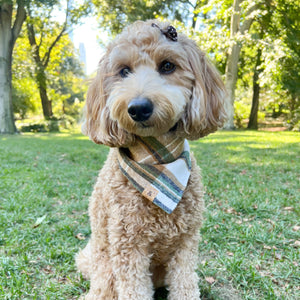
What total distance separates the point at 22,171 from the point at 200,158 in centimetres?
411

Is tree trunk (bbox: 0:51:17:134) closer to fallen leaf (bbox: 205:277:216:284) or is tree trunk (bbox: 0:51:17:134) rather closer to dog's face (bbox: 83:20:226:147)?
dog's face (bbox: 83:20:226:147)

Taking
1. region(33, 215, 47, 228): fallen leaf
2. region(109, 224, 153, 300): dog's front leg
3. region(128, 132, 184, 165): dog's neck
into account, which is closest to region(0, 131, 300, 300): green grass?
region(33, 215, 47, 228): fallen leaf

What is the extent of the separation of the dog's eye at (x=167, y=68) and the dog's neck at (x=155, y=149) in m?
0.41

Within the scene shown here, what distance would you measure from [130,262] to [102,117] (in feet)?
3.18

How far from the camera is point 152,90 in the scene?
4.95 ft

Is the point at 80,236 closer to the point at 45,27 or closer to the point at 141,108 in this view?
the point at 141,108

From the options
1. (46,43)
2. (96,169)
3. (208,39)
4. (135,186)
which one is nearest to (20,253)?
(135,186)

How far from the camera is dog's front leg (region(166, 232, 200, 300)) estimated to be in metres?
1.88

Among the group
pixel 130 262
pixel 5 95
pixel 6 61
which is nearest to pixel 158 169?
pixel 130 262

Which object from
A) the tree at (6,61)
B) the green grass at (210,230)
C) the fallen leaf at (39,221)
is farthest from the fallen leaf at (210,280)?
the tree at (6,61)

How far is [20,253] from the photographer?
2.65 m

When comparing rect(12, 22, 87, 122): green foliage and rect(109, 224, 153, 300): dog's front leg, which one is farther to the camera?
rect(12, 22, 87, 122): green foliage

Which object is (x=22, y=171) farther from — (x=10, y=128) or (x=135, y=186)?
(x=10, y=128)

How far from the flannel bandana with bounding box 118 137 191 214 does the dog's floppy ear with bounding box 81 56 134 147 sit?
121 mm
